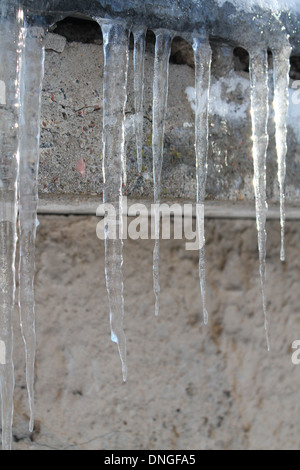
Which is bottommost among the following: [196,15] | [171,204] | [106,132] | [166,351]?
[166,351]

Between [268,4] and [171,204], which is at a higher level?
[268,4]

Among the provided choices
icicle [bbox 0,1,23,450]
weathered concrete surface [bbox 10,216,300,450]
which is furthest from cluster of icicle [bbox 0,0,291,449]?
weathered concrete surface [bbox 10,216,300,450]

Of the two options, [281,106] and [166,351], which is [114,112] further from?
[166,351]

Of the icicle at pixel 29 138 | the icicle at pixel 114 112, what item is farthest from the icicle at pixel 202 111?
the icicle at pixel 29 138

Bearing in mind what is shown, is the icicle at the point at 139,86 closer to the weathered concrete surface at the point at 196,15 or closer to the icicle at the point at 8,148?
the weathered concrete surface at the point at 196,15

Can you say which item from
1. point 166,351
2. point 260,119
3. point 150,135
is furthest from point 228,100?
point 166,351

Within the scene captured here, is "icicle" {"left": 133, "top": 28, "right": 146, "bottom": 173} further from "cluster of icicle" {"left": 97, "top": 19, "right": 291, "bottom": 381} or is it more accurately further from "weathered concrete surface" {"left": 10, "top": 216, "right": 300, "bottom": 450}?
"weathered concrete surface" {"left": 10, "top": 216, "right": 300, "bottom": 450}

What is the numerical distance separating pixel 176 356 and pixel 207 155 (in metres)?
0.55

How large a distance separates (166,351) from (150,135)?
580 mm

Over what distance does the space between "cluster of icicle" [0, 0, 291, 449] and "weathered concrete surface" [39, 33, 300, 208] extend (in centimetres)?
3

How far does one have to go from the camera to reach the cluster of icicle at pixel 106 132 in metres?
0.78

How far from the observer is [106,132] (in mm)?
864
